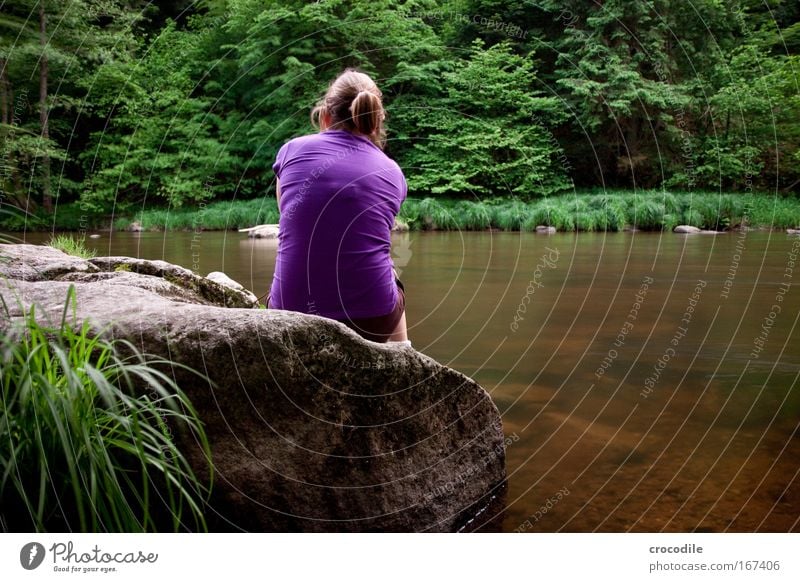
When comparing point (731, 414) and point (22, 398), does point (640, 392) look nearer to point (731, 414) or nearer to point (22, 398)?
point (731, 414)

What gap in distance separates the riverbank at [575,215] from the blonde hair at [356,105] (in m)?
12.3

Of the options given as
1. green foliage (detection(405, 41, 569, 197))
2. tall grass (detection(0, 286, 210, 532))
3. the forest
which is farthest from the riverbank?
tall grass (detection(0, 286, 210, 532))

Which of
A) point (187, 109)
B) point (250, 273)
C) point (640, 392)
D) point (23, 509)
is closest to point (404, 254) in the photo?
point (250, 273)

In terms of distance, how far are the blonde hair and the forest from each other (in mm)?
9187

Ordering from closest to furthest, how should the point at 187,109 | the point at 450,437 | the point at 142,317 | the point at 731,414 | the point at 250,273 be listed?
1. the point at 142,317
2. the point at 450,437
3. the point at 731,414
4. the point at 250,273
5. the point at 187,109

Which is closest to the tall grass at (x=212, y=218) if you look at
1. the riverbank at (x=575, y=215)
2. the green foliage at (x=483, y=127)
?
the riverbank at (x=575, y=215)

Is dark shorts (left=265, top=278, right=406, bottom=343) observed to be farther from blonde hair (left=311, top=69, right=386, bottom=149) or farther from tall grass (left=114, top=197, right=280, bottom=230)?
tall grass (left=114, top=197, right=280, bottom=230)

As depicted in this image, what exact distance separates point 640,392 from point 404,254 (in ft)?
22.8

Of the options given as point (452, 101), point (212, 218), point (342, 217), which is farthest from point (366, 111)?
point (212, 218)

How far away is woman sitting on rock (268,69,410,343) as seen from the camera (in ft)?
7.88

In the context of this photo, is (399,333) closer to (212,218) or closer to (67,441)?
(67,441)

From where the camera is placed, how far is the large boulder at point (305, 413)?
1.90 metres

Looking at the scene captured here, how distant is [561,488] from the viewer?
91.4 inches

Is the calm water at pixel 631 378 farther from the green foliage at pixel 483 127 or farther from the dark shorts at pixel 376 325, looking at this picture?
the green foliage at pixel 483 127
